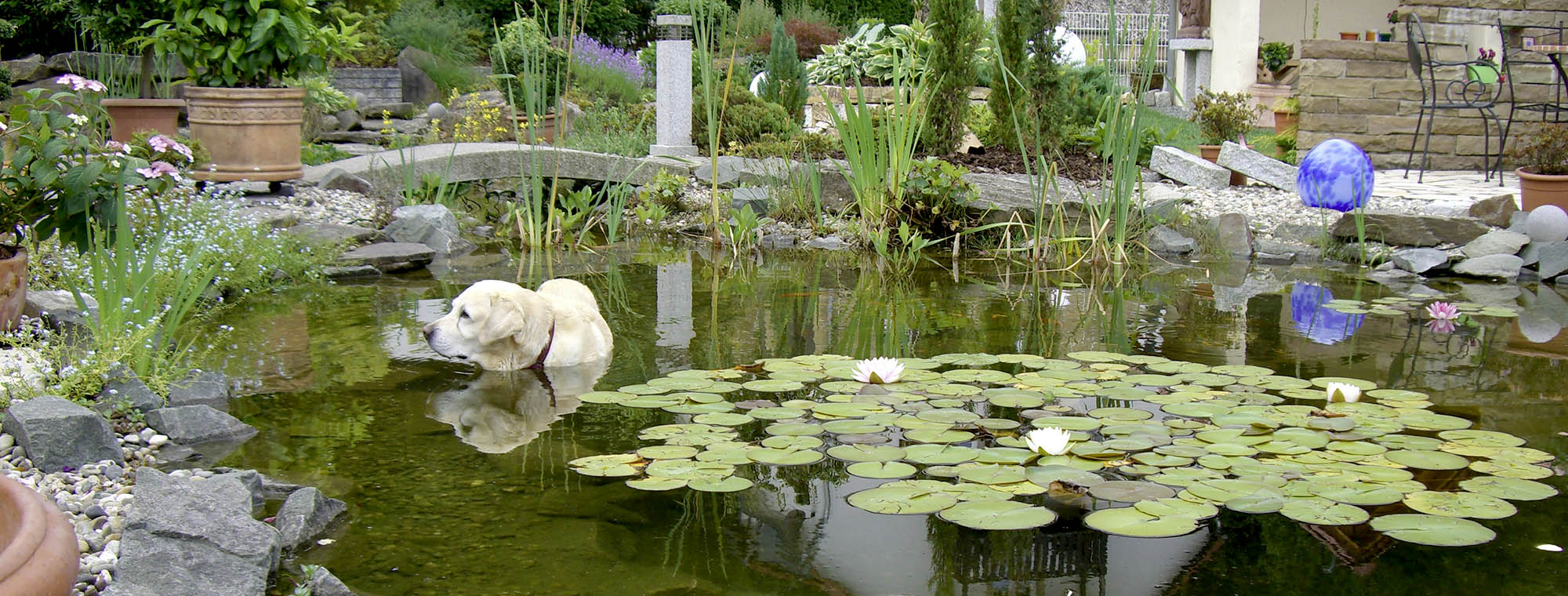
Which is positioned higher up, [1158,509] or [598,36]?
[598,36]

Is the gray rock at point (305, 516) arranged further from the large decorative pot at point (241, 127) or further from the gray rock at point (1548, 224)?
the gray rock at point (1548, 224)

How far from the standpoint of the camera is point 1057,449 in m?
2.69

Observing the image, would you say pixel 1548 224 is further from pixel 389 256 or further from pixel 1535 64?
pixel 389 256

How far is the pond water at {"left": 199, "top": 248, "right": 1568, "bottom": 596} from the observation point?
2174 mm

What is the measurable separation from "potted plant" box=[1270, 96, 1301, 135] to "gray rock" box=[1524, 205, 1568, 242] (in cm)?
344

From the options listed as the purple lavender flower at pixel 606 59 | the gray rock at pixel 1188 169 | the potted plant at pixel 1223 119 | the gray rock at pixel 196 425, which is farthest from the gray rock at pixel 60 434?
the purple lavender flower at pixel 606 59

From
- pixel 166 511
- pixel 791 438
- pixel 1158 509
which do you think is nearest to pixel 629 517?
pixel 791 438

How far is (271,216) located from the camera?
5.93m

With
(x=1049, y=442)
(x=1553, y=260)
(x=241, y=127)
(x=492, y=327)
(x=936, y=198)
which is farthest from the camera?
(x=936, y=198)

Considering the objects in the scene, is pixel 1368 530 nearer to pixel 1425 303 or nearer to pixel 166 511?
pixel 166 511

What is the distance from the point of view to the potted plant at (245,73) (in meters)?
6.44

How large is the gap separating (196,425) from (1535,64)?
9.66 meters

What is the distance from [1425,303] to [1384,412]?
89.3 inches

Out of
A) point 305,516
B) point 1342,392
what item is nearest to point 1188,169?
point 1342,392
